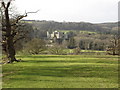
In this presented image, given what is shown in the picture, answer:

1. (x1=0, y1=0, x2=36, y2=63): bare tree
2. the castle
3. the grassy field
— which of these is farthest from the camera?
the castle

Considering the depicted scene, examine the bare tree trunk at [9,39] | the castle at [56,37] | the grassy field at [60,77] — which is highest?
the bare tree trunk at [9,39]

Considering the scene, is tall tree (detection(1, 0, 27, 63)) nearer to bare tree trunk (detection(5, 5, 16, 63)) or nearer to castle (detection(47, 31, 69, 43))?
bare tree trunk (detection(5, 5, 16, 63))

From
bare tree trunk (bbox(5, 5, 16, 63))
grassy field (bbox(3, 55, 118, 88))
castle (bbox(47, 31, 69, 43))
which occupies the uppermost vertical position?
bare tree trunk (bbox(5, 5, 16, 63))

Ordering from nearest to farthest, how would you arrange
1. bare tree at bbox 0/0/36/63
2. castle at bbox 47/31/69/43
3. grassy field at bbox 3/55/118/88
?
grassy field at bbox 3/55/118/88 → bare tree at bbox 0/0/36/63 → castle at bbox 47/31/69/43

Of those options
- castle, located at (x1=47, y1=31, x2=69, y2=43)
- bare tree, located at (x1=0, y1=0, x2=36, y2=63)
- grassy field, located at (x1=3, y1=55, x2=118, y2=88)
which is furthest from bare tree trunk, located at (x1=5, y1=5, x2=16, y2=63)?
castle, located at (x1=47, y1=31, x2=69, y2=43)

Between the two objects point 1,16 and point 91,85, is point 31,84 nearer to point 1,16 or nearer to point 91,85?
point 91,85

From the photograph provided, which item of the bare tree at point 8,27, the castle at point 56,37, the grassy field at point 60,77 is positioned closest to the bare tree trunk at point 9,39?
the bare tree at point 8,27

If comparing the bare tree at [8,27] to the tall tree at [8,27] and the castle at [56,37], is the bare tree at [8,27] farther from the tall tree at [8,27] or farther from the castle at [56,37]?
the castle at [56,37]

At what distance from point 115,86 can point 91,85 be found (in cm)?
142

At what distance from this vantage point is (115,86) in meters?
13.0

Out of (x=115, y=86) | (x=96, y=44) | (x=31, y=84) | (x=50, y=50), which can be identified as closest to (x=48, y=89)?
(x=31, y=84)

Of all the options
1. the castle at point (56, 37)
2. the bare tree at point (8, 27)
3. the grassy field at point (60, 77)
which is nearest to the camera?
the grassy field at point (60, 77)

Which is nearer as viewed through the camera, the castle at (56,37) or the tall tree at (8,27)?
the tall tree at (8,27)

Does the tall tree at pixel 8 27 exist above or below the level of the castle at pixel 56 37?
above
